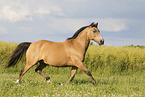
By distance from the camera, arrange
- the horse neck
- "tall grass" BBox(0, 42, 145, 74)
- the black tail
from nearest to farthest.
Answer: the horse neck, the black tail, "tall grass" BBox(0, 42, 145, 74)

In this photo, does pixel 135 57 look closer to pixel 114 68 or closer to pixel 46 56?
pixel 114 68

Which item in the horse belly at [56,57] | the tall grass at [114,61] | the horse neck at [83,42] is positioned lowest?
the tall grass at [114,61]

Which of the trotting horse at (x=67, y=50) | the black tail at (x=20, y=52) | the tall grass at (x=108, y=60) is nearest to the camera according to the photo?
the trotting horse at (x=67, y=50)

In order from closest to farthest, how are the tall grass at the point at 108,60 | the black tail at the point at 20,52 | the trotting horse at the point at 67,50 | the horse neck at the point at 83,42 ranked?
the trotting horse at the point at 67,50 → the horse neck at the point at 83,42 → the black tail at the point at 20,52 → the tall grass at the point at 108,60

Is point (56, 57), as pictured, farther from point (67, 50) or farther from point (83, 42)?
point (83, 42)

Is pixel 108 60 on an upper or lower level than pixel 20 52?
lower

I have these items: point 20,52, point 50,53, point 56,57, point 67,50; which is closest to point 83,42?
point 67,50

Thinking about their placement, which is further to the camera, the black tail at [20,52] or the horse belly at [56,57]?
the black tail at [20,52]

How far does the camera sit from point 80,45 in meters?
7.73

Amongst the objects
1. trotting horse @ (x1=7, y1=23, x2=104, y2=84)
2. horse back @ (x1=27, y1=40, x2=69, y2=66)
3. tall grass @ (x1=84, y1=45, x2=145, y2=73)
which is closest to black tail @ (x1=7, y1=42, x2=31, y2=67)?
trotting horse @ (x1=7, y1=23, x2=104, y2=84)

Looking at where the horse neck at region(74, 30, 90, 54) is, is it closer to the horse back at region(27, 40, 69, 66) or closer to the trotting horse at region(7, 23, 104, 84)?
the trotting horse at region(7, 23, 104, 84)

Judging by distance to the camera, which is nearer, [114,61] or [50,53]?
[50,53]

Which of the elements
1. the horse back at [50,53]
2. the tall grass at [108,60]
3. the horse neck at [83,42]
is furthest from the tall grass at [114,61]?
the horse back at [50,53]

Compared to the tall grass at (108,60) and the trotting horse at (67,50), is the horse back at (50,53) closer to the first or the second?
the trotting horse at (67,50)
